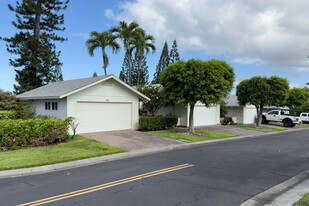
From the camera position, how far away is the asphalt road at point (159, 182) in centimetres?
537

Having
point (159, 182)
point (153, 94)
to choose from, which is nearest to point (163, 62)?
point (153, 94)

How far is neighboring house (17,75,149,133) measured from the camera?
14.9 metres

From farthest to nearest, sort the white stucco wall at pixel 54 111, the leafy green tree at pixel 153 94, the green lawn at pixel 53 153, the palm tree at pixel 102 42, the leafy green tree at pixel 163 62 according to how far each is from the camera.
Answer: the leafy green tree at pixel 163 62, the palm tree at pixel 102 42, the leafy green tree at pixel 153 94, the white stucco wall at pixel 54 111, the green lawn at pixel 53 153

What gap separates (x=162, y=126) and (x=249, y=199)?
46.2 ft

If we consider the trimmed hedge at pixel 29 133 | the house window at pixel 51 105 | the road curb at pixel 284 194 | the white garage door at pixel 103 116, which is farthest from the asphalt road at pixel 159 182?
the house window at pixel 51 105

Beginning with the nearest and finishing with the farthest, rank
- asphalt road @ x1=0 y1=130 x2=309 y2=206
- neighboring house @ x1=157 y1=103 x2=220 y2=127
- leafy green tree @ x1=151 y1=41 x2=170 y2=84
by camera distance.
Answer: asphalt road @ x1=0 y1=130 x2=309 y2=206 → neighboring house @ x1=157 y1=103 x2=220 y2=127 → leafy green tree @ x1=151 y1=41 x2=170 y2=84

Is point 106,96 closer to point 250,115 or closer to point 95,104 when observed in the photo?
point 95,104

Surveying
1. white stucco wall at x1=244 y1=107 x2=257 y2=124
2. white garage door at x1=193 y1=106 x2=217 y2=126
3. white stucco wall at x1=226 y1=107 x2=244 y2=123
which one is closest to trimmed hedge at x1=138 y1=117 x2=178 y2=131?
white garage door at x1=193 y1=106 x2=217 y2=126

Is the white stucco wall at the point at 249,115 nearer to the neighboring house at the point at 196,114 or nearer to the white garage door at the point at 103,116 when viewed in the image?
the neighboring house at the point at 196,114

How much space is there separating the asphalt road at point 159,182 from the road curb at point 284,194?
7.9 inches

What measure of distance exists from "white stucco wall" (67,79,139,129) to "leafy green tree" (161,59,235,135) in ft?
10.9

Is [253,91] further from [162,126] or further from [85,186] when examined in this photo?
[85,186]

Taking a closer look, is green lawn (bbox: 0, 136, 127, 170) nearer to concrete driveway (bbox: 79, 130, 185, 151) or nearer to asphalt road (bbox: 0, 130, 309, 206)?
concrete driveway (bbox: 79, 130, 185, 151)

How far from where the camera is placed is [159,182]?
258 inches
